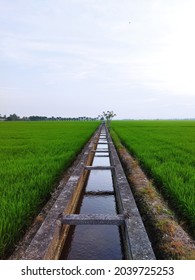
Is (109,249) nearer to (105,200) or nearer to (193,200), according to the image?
(193,200)

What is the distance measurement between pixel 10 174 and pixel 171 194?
120 inches

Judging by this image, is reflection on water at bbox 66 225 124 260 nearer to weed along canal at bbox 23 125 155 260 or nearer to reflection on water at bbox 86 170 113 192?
weed along canal at bbox 23 125 155 260

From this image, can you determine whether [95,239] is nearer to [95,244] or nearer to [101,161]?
[95,244]

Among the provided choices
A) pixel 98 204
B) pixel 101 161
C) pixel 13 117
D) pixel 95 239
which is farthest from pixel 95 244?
pixel 13 117

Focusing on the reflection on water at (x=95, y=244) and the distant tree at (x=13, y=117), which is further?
the distant tree at (x=13, y=117)

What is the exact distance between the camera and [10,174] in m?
5.25

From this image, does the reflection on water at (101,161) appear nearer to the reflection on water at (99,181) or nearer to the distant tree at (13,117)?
the reflection on water at (99,181)

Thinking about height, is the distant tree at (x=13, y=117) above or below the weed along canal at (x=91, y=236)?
above

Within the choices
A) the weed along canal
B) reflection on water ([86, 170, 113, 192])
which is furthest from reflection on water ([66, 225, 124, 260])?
reflection on water ([86, 170, 113, 192])

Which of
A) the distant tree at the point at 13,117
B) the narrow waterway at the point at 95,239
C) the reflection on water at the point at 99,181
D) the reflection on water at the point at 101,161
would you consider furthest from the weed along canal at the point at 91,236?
the distant tree at the point at 13,117

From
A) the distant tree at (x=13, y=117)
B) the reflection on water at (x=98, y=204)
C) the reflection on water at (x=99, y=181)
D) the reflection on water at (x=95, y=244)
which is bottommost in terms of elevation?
the reflection on water at (x=99, y=181)

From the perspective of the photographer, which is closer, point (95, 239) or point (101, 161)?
point (95, 239)

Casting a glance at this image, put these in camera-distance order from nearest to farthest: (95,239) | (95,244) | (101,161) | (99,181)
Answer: (95,244)
(95,239)
(99,181)
(101,161)

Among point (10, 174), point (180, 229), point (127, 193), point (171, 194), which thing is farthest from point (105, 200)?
point (180, 229)
